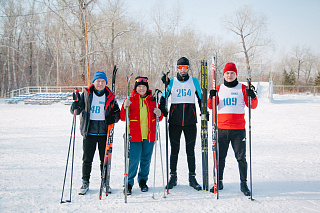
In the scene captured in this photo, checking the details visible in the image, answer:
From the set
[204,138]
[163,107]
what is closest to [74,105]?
[163,107]

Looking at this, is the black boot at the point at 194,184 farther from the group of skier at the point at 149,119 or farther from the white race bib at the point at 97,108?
the white race bib at the point at 97,108

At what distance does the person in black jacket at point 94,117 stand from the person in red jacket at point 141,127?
0.70 feet

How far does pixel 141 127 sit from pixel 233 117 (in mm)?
1316

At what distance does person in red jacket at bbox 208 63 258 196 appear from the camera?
308 centimetres

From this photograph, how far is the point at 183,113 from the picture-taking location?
3.25 meters

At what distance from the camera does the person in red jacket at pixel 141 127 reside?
310 centimetres

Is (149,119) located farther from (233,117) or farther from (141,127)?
(233,117)

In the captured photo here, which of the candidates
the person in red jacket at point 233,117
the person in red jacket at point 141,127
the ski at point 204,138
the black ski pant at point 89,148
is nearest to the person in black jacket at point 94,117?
the black ski pant at point 89,148

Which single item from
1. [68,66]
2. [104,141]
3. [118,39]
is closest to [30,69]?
[68,66]

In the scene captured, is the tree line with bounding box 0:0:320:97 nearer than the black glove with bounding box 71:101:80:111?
No

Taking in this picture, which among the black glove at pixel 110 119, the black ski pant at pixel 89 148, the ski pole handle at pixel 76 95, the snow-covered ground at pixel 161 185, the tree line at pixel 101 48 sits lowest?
the snow-covered ground at pixel 161 185

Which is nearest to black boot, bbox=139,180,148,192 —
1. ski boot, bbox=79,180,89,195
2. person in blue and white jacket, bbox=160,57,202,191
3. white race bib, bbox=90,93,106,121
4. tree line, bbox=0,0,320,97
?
person in blue and white jacket, bbox=160,57,202,191

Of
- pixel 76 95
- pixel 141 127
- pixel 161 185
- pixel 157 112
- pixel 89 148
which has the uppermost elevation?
pixel 76 95

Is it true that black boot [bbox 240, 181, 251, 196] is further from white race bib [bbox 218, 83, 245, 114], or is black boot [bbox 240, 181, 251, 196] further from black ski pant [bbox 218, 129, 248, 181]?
white race bib [bbox 218, 83, 245, 114]
